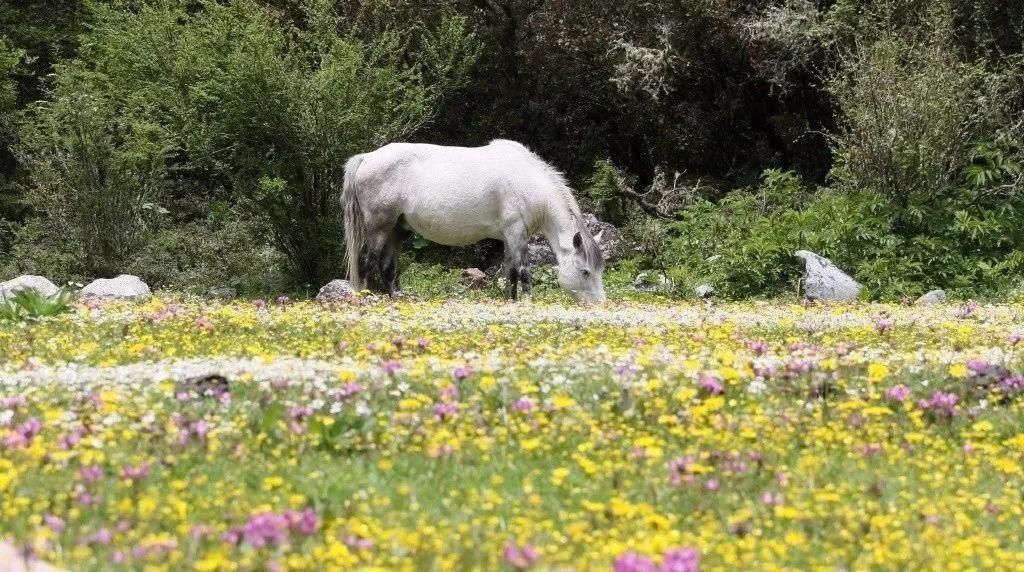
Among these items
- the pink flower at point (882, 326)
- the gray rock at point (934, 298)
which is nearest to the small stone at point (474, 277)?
the gray rock at point (934, 298)

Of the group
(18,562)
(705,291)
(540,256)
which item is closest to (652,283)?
(705,291)

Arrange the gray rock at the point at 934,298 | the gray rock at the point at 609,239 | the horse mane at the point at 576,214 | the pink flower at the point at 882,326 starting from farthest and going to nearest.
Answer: the gray rock at the point at 609,239 < the gray rock at the point at 934,298 < the horse mane at the point at 576,214 < the pink flower at the point at 882,326

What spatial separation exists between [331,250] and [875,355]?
15.5 metres

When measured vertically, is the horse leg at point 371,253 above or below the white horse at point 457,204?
below

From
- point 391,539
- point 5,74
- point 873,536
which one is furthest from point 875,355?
point 5,74

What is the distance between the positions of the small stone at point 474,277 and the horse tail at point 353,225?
19.6 feet

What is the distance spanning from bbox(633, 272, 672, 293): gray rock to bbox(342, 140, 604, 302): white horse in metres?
3.82

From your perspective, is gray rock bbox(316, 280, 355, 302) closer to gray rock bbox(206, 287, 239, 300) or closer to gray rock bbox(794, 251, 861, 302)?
gray rock bbox(206, 287, 239, 300)

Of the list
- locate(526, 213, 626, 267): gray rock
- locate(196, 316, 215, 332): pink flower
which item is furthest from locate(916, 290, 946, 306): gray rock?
locate(196, 316, 215, 332): pink flower

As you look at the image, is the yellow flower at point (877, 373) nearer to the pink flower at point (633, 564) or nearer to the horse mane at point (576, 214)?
the pink flower at point (633, 564)

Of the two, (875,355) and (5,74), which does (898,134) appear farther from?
(5,74)

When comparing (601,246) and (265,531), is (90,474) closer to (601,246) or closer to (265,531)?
(265,531)

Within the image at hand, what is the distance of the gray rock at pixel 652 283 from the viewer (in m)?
21.2

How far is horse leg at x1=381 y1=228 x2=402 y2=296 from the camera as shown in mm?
19031
